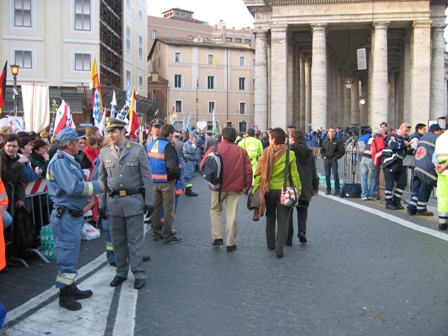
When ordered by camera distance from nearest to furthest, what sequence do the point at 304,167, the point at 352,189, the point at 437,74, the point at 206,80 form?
the point at 304,167
the point at 352,189
the point at 437,74
the point at 206,80

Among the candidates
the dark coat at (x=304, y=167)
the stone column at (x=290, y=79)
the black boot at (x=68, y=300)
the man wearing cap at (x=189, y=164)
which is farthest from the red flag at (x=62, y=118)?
the stone column at (x=290, y=79)

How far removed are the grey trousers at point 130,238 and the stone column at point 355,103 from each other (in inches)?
1759

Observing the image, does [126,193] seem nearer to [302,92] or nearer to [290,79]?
[290,79]

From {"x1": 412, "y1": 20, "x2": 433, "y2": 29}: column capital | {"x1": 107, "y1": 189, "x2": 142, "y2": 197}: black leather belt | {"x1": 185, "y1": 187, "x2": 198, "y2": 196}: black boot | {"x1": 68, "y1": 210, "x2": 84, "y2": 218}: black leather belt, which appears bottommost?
{"x1": 185, "y1": 187, "x2": 198, "y2": 196}: black boot

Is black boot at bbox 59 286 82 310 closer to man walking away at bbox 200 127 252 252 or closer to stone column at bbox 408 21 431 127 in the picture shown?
man walking away at bbox 200 127 252 252

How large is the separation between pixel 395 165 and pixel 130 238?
7938 mm

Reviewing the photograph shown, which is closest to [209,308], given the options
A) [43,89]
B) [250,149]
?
[250,149]

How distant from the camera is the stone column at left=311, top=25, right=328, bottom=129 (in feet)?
109

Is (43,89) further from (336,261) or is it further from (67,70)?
(67,70)

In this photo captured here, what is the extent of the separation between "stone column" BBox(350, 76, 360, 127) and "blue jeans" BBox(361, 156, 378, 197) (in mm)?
35659

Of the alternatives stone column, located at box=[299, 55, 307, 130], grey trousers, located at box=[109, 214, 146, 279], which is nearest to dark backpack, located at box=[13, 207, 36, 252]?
grey trousers, located at box=[109, 214, 146, 279]

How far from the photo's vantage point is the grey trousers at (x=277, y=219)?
770 centimetres

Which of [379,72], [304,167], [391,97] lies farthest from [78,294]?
[391,97]

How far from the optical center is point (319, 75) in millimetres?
33500
